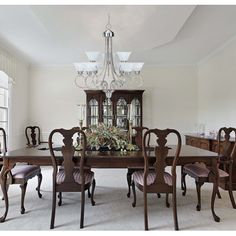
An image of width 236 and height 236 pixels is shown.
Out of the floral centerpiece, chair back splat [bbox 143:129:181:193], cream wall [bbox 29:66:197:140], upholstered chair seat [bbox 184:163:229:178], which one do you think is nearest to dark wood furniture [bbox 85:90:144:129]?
cream wall [bbox 29:66:197:140]

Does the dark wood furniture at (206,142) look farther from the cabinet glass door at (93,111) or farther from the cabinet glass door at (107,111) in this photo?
the cabinet glass door at (93,111)

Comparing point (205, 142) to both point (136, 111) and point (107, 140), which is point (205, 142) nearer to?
point (107, 140)

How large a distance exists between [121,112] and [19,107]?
8.23 ft

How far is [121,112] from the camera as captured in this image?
6.52 metres

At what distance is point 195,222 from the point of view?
271cm

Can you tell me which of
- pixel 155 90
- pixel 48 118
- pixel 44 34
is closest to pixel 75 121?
pixel 48 118

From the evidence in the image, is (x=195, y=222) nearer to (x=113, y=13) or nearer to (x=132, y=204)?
(x=132, y=204)

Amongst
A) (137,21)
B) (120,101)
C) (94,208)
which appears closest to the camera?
(94,208)

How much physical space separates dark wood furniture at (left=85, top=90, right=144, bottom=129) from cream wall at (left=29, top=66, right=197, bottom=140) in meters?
0.39

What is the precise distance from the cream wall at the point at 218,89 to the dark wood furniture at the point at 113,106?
1.57 metres

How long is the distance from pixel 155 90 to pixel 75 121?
2.29m

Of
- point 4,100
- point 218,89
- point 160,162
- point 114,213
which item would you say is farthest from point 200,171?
point 4,100

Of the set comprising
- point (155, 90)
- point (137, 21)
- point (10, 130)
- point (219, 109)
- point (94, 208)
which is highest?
point (137, 21)

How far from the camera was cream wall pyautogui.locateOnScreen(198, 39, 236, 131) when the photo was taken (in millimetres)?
4770
